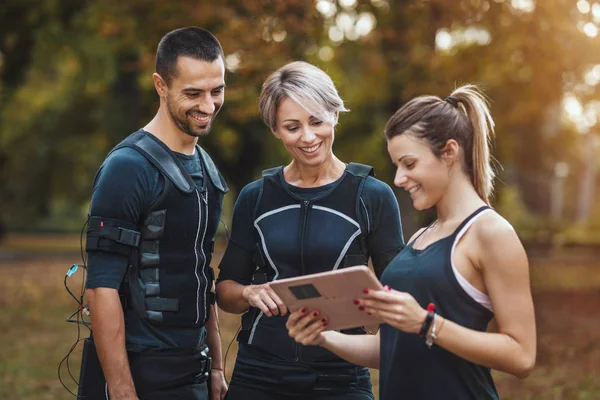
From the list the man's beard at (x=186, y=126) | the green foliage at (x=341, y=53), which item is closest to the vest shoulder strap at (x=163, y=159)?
the man's beard at (x=186, y=126)

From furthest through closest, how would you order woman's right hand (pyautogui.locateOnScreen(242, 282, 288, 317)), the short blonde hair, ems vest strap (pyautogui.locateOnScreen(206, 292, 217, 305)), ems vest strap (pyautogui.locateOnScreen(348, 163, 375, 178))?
ems vest strap (pyautogui.locateOnScreen(206, 292, 217, 305)), ems vest strap (pyautogui.locateOnScreen(348, 163, 375, 178)), the short blonde hair, woman's right hand (pyautogui.locateOnScreen(242, 282, 288, 317))

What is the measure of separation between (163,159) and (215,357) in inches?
43.1

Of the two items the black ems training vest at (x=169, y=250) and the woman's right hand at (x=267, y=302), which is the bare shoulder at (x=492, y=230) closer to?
the woman's right hand at (x=267, y=302)

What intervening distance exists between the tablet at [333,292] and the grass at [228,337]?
6.79m

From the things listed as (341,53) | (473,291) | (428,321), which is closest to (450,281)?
(473,291)

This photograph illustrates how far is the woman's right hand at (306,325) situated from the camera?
11.3ft

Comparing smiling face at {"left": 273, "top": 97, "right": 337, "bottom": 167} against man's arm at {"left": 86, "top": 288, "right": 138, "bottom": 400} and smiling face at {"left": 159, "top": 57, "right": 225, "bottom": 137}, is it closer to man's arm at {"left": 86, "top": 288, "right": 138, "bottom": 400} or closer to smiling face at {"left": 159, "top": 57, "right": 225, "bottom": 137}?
smiling face at {"left": 159, "top": 57, "right": 225, "bottom": 137}

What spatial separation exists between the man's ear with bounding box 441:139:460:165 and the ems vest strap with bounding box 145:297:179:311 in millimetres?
1392

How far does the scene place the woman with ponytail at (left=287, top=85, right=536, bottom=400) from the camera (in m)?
3.04

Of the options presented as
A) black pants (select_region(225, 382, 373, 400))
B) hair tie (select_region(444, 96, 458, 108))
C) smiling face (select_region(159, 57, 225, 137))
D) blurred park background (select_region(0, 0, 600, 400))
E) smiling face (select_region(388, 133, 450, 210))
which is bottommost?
black pants (select_region(225, 382, 373, 400))

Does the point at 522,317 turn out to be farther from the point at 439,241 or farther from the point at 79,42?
the point at 79,42

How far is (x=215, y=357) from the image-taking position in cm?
454

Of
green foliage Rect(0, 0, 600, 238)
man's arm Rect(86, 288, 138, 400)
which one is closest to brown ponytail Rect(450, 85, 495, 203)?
man's arm Rect(86, 288, 138, 400)

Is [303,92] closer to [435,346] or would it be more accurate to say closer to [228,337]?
[435,346]
